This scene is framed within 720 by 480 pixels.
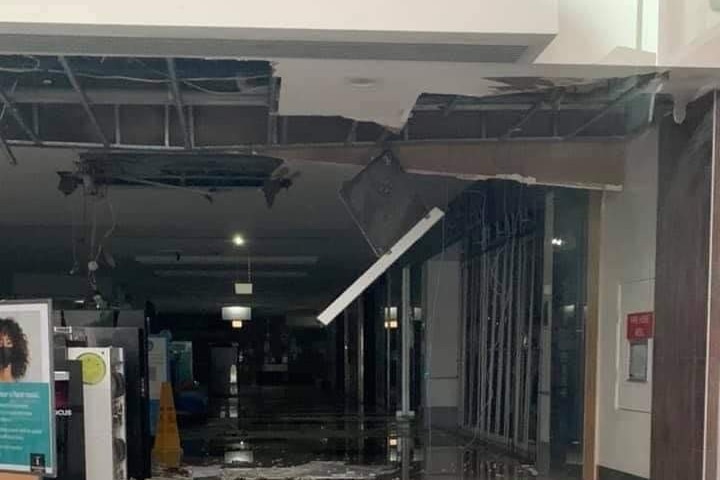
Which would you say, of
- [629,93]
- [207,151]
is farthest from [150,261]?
[629,93]

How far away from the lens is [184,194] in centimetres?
877

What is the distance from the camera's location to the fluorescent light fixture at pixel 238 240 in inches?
465

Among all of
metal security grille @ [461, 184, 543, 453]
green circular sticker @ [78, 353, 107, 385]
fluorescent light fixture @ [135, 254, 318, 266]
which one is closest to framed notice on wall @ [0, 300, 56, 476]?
green circular sticker @ [78, 353, 107, 385]

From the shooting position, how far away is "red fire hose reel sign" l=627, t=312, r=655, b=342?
496 centimetres

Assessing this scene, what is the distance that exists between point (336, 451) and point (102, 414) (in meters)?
3.72

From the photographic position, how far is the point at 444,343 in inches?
469

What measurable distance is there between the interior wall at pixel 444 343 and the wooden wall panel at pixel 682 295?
6889mm

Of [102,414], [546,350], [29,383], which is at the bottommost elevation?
[102,414]

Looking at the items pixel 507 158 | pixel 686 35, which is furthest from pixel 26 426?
pixel 686 35

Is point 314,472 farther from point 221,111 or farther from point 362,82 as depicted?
point 362,82

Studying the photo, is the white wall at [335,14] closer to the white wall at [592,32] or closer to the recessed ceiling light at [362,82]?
the white wall at [592,32]

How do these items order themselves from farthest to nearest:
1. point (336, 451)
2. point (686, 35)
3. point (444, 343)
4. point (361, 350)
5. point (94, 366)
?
1. point (361, 350)
2. point (444, 343)
3. point (336, 451)
4. point (94, 366)
5. point (686, 35)

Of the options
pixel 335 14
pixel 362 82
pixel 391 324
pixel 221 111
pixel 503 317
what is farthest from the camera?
pixel 391 324

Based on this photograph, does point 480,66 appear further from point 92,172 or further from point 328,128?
point 92,172
